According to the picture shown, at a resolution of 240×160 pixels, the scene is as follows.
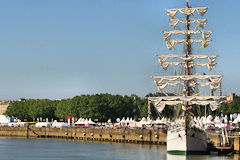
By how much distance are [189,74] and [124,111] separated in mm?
74456

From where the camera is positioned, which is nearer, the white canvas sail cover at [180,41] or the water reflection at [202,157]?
the water reflection at [202,157]

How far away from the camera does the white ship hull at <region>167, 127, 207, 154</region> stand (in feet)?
225

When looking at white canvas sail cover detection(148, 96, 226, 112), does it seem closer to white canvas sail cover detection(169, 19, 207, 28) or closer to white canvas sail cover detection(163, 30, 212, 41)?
white canvas sail cover detection(163, 30, 212, 41)

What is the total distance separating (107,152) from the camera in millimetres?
78562

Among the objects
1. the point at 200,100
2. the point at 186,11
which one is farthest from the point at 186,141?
the point at 186,11

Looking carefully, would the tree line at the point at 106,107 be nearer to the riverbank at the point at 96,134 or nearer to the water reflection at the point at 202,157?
the riverbank at the point at 96,134

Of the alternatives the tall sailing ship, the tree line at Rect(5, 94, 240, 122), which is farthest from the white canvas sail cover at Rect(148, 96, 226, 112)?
the tree line at Rect(5, 94, 240, 122)

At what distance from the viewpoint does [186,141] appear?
6856 cm

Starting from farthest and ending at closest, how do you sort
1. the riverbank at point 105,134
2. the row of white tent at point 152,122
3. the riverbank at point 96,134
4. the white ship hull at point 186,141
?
the riverbank at point 96,134 → the riverbank at point 105,134 → the row of white tent at point 152,122 → the white ship hull at point 186,141

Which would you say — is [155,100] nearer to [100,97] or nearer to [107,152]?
[107,152]

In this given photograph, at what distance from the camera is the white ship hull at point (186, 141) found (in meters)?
68.6

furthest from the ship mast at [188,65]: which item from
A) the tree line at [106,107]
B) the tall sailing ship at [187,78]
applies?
the tree line at [106,107]

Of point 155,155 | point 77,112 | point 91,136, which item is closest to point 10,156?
point 155,155

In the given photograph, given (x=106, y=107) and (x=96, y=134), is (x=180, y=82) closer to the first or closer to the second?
(x=96, y=134)
